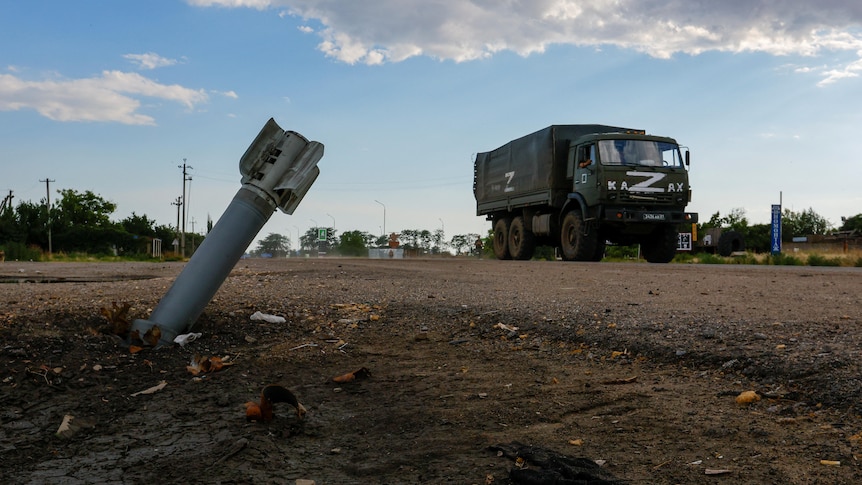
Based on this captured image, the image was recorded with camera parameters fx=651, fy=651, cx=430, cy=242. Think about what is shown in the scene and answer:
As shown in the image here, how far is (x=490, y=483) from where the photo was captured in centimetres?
224

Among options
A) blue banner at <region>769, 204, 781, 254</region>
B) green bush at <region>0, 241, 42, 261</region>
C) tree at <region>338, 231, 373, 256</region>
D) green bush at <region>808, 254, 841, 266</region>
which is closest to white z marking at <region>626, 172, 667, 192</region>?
green bush at <region>808, 254, 841, 266</region>

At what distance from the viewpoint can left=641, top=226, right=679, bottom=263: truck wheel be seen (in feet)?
54.2

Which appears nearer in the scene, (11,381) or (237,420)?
(237,420)

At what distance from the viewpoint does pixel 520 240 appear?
2088cm

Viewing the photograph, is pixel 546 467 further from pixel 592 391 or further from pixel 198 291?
pixel 198 291

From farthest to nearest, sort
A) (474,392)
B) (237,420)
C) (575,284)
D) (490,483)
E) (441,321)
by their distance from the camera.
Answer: (575,284), (441,321), (474,392), (237,420), (490,483)

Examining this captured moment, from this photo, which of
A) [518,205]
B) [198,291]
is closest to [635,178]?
[518,205]

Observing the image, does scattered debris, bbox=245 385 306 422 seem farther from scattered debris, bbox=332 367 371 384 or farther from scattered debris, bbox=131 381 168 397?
scattered debris, bbox=131 381 168 397

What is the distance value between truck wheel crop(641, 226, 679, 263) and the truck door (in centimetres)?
236

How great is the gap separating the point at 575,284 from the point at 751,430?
5.22 m

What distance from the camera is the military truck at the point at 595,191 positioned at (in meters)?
15.3

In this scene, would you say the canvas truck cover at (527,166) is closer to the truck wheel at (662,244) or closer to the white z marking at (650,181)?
the white z marking at (650,181)

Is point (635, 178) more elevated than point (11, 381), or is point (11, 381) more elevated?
point (635, 178)

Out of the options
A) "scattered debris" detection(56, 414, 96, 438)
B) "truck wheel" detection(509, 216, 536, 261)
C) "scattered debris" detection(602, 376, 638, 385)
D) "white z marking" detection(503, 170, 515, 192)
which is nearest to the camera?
"scattered debris" detection(56, 414, 96, 438)
